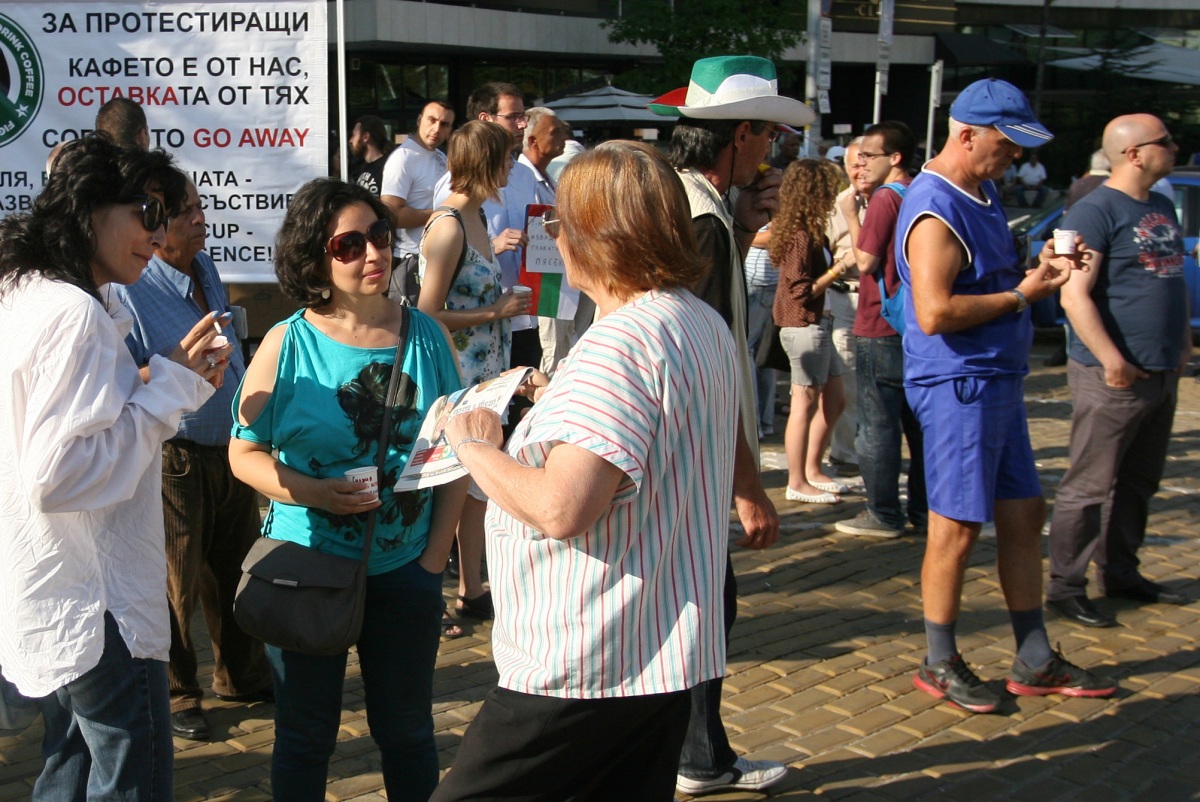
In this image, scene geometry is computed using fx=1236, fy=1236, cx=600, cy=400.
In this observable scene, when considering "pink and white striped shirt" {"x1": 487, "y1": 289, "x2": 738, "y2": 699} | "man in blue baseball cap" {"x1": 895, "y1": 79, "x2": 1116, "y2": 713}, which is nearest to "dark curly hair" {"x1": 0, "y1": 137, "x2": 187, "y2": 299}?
"pink and white striped shirt" {"x1": 487, "y1": 289, "x2": 738, "y2": 699}

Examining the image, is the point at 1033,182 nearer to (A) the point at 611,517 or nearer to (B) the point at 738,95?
(B) the point at 738,95

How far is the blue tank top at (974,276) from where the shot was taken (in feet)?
14.3

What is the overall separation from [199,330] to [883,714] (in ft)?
9.45

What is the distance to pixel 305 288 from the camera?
3242 mm

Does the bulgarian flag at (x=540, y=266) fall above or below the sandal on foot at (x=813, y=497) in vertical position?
above

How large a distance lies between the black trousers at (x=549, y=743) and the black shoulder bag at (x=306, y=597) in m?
0.62

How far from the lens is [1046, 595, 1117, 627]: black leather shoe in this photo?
5.46m

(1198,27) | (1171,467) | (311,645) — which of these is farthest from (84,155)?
(1198,27)

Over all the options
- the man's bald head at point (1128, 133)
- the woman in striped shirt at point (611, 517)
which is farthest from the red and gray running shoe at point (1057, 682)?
the woman in striped shirt at point (611, 517)

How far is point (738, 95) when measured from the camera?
3.72 metres

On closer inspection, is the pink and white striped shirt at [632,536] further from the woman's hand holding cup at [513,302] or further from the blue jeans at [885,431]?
the blue jeans at [885,431]

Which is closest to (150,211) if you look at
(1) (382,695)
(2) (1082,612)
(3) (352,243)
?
(3) (352,243)

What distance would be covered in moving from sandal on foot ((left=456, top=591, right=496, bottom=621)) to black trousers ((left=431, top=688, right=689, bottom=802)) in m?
2.89

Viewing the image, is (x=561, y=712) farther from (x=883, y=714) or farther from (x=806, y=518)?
(x=806, y=518)
